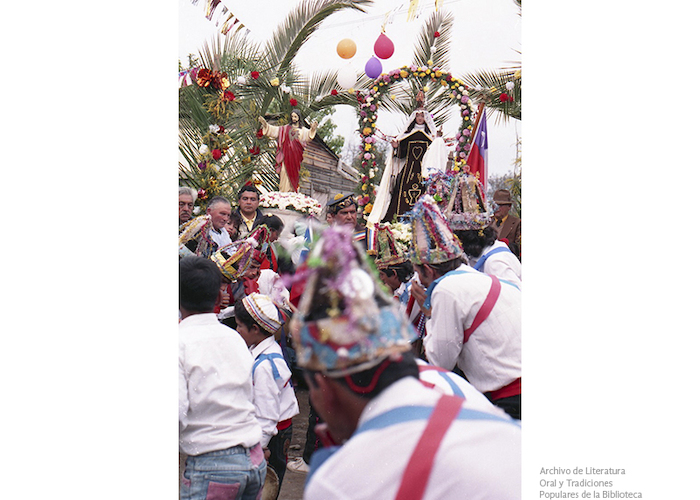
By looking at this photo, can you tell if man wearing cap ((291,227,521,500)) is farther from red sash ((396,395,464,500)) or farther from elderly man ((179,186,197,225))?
elderly man ((179,186,197,225))

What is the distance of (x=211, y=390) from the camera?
1.88 m

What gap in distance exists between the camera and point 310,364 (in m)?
1.02

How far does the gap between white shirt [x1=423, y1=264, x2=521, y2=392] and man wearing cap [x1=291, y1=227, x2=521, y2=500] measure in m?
1.17

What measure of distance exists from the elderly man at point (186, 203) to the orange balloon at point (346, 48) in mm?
1061

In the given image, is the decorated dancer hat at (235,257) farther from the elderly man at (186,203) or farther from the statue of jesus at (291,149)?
the statue of jesus at (291,149)

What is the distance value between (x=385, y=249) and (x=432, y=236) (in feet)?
3.44

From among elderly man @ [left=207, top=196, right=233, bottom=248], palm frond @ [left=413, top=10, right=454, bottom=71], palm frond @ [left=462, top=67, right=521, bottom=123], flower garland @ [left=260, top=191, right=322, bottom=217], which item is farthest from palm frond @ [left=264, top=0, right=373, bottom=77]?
flower garland @ [left=260, top=191, right=322, bottom=217]

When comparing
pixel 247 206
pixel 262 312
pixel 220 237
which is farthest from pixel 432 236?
pixel 247 206

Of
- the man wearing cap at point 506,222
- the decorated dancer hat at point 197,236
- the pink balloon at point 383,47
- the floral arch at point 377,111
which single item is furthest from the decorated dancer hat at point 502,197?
the floral arch at point 377,111

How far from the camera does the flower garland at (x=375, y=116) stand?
A: 20.3 feet

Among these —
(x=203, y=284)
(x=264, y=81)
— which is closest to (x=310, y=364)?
(x=203, y=284)

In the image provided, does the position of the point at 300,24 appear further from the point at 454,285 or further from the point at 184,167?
the point at 454,285

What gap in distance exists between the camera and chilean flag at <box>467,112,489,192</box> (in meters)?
4.32
